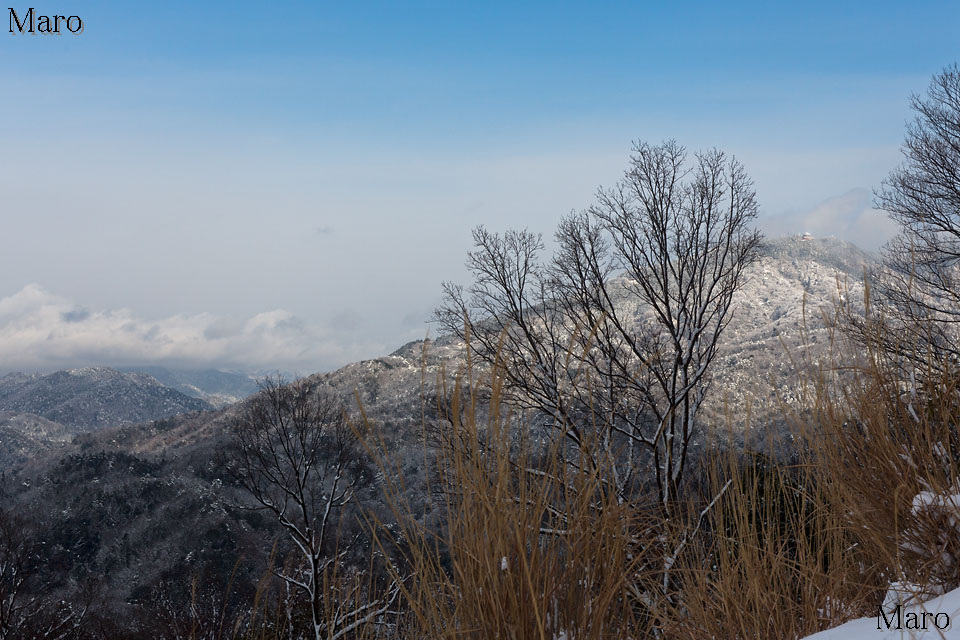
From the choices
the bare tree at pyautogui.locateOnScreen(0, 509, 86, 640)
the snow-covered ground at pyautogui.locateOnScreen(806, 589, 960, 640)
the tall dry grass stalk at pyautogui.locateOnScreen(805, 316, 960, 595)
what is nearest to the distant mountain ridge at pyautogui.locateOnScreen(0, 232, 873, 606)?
the bare tree at pyautogui.locateOnScreen(0, 509, 86, 640)

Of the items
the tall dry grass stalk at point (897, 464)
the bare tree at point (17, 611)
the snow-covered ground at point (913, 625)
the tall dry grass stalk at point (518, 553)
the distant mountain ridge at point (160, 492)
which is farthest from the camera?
the distant mountain ridge at point (160, 492)

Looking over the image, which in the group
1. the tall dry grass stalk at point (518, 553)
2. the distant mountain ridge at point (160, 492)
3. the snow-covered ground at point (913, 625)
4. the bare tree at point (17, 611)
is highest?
the tall dry grass stalk at point (518, 553)

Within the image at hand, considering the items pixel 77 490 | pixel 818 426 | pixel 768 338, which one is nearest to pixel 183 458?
pixel 77 490

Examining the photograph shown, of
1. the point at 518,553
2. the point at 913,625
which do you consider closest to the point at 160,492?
the point at 518,553

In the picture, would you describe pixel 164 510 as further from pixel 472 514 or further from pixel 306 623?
pixel 472 514

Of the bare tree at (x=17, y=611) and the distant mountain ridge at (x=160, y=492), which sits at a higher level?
the bare tree at (x=17, y=611)

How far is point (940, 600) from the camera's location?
1.40 metres

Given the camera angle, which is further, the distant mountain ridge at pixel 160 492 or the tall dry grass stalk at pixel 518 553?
the distant mountain ridge at pixel 160 492

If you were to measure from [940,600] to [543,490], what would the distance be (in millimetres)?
902

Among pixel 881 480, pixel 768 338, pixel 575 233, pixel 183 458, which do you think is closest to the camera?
pixel 881 480

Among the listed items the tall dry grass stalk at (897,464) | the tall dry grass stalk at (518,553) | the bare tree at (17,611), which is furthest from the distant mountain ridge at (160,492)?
the tall dry grass stalk at (518,553)

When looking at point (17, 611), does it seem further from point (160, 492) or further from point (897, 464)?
point (160, 492)

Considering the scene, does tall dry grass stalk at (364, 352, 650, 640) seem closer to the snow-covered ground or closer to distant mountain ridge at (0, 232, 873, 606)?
the snow-covered ground

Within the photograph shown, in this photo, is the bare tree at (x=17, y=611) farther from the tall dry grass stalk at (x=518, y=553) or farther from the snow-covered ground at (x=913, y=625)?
the snow-covered ground at (x=913, y=625)
